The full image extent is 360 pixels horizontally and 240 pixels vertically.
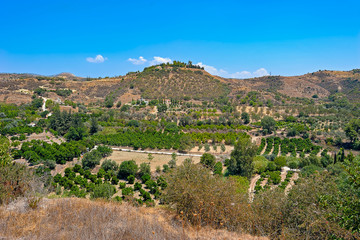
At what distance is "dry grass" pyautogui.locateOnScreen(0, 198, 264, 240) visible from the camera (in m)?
5.52

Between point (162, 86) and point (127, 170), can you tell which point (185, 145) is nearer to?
point (127, 170)

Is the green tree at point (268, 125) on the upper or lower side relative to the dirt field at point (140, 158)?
upper

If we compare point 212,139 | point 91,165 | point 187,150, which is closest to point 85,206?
point 91,165

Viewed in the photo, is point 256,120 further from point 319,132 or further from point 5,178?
point 5,178

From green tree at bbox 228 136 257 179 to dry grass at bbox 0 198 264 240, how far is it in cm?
1615

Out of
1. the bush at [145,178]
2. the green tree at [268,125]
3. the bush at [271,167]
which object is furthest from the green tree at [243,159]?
the green tree at [268,125]

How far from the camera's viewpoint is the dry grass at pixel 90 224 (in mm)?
5520

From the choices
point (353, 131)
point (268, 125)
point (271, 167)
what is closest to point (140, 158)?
point (271, 167)

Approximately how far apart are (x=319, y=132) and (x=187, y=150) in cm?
2909

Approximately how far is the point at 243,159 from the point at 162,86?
59315mm

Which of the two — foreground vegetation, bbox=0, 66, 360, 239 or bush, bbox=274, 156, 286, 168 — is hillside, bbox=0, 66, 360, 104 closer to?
foreground vegetation, bbox=0, 66, 360, 239

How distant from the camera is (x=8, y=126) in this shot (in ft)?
112

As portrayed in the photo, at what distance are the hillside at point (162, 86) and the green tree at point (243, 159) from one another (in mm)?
47650

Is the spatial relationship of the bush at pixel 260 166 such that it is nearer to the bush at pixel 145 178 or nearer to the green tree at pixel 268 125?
the bush at pixel 145 178
